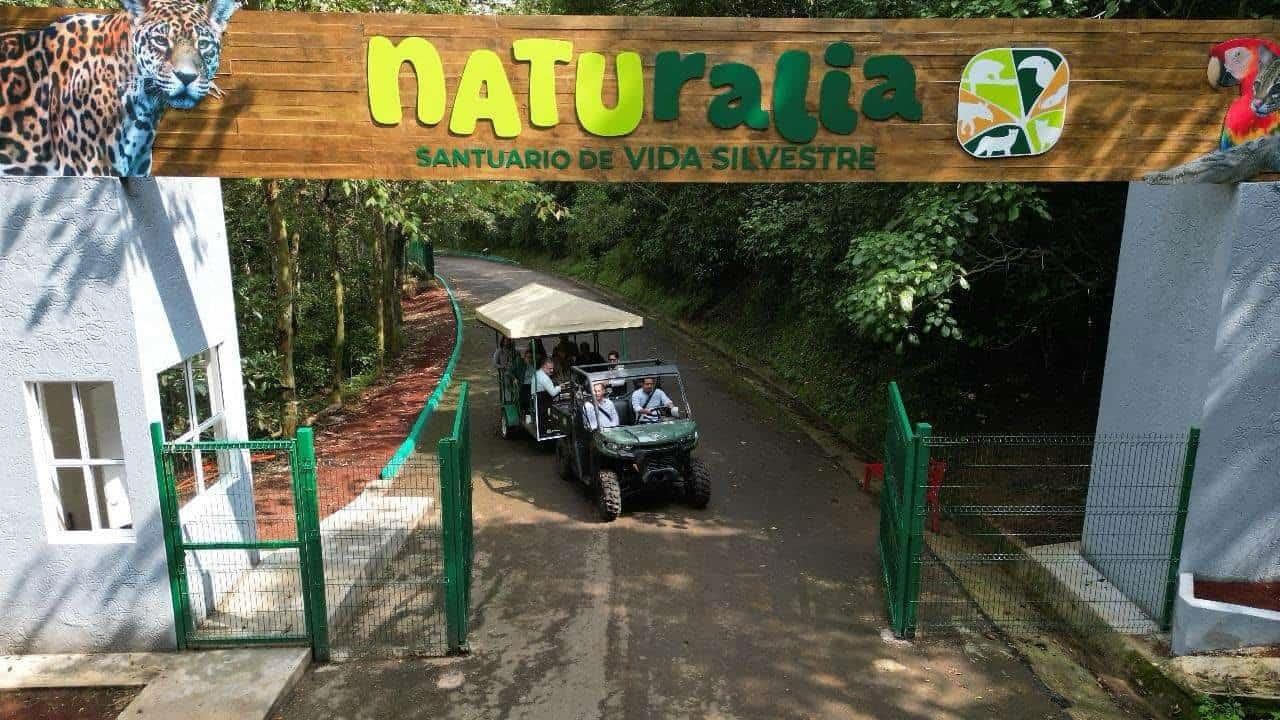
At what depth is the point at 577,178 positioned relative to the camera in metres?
6.67

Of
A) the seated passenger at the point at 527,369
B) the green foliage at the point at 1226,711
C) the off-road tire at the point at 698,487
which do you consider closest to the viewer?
the green foliage at the point at 1226,711

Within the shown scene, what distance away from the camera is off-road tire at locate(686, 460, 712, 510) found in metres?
9.88

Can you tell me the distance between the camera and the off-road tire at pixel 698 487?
9875 mm

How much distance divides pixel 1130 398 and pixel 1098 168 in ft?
6.93

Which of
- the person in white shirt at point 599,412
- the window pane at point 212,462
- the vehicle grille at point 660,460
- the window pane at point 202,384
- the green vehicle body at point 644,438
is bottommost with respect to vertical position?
the vehicle grille at point 660,460

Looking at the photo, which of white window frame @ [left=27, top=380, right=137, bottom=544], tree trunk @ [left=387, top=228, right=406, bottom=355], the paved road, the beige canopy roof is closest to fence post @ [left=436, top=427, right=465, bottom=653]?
the paved road

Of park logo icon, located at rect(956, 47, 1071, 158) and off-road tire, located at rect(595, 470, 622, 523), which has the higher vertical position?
park logo icon, located at rect(956, 47, 1071, 158)

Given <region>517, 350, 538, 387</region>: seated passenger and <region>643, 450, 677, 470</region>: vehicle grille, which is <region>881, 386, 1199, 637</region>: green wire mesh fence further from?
<region>517, 350, 538, 387</region>: seated passenger

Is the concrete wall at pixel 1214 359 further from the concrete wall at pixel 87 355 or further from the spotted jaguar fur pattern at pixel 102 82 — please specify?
the concrete wall at pixel 87 355

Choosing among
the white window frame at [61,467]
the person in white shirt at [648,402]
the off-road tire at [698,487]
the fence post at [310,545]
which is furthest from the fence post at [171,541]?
the off-road tire at [698,487]

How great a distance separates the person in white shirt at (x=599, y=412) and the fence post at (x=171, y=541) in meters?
4.68

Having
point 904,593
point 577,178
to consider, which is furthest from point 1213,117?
point 577,178

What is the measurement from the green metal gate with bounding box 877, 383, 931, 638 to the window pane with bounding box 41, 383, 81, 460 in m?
7.01

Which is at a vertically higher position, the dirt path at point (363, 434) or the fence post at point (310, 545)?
the fence post at point (310, 545)
